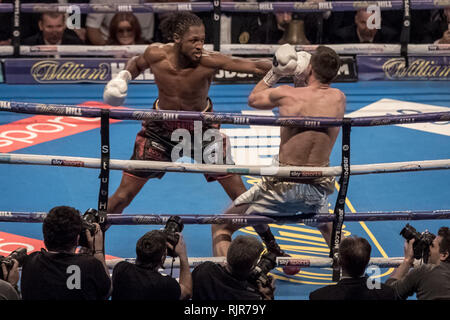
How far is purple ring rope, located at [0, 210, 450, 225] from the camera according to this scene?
4.18m

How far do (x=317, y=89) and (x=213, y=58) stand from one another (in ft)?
2.64

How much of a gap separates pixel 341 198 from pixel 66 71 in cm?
527

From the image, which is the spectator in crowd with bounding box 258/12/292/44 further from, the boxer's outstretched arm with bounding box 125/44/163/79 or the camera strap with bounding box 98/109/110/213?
the camera strap with bounding box 98/109/110/213

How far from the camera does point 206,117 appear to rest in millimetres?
3994

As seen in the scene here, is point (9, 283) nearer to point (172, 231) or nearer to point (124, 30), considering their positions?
point (172, 231)

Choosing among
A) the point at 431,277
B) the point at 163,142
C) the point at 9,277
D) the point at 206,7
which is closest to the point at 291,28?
the point at 206,7

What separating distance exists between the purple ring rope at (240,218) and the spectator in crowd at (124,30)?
4.86 meters

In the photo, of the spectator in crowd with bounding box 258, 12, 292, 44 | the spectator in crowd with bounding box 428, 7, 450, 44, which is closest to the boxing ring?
the spectator in crowd with bounding box 428, 7, 450, 44

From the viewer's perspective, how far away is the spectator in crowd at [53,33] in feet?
28.4

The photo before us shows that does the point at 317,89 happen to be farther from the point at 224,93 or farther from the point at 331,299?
the point at 224,93

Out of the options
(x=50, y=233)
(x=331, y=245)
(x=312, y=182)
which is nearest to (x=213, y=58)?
(x=312, y=182)

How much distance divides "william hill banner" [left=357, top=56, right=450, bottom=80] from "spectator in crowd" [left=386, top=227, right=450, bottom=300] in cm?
539

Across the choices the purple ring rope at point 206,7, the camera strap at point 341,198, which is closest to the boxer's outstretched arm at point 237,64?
the camera strap at point 341,198

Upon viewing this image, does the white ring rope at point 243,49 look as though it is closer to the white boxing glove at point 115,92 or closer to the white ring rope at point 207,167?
the white boxing glove at point 115,92
